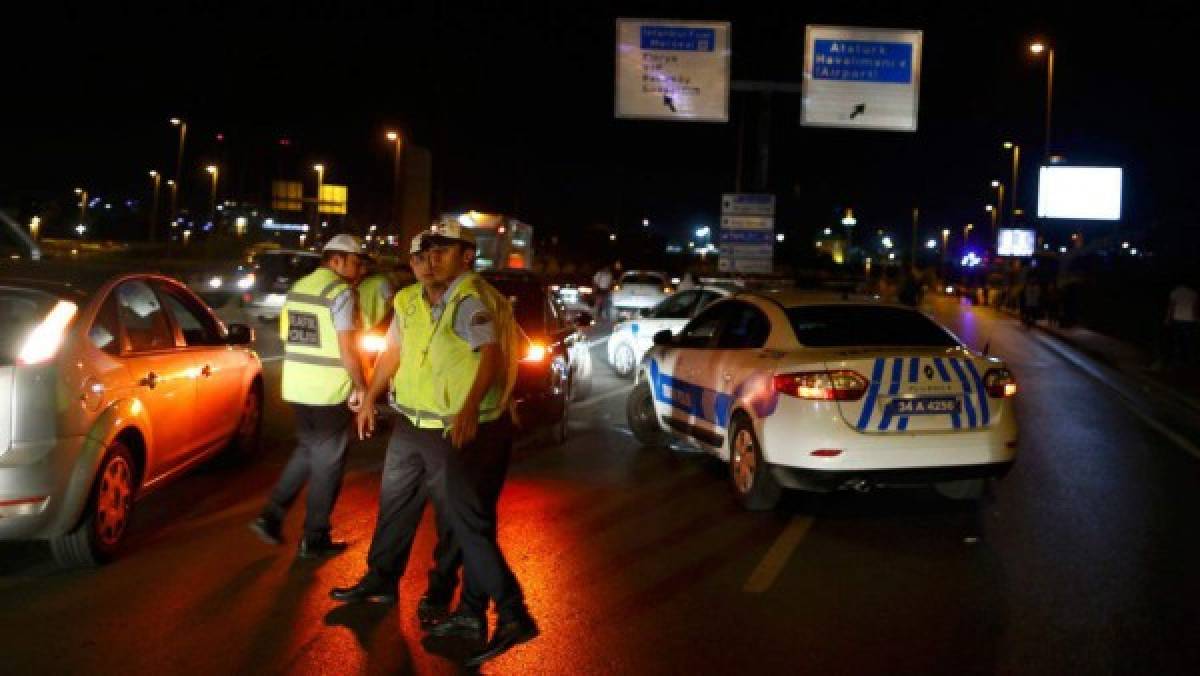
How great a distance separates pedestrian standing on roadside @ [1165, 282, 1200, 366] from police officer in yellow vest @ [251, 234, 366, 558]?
58.3 feet

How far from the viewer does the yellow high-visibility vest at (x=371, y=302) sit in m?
6.46

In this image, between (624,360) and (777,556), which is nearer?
(777,556)

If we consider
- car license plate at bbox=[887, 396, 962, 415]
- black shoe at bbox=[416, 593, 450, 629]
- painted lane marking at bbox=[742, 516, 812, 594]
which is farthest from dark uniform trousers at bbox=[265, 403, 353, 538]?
car license plate at bbox=[887, 396, 962, 415]

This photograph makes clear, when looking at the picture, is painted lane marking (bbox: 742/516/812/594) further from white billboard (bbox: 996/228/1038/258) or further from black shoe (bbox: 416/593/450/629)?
white billboard (bbox: 996/228/1038/258)

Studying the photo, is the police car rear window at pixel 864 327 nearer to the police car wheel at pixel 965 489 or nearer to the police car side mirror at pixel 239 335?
the police car wheel at pixel 965 489

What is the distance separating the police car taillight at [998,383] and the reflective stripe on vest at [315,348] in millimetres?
4201

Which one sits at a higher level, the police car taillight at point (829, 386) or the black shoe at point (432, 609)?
the police car taillight at point (829, 386)

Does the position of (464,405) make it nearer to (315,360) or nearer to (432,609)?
(432,609)

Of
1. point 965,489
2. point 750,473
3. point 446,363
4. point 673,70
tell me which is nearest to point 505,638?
point 446,363

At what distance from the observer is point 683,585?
601 cm

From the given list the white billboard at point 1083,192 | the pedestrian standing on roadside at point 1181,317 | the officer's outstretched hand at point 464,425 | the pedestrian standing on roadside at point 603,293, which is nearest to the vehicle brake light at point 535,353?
the officer's outstretched hand at point 464,425

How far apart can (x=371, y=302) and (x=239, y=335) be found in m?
2.01

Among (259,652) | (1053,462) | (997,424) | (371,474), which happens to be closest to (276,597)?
(259,652)

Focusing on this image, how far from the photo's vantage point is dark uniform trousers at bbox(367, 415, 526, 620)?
477 cm
